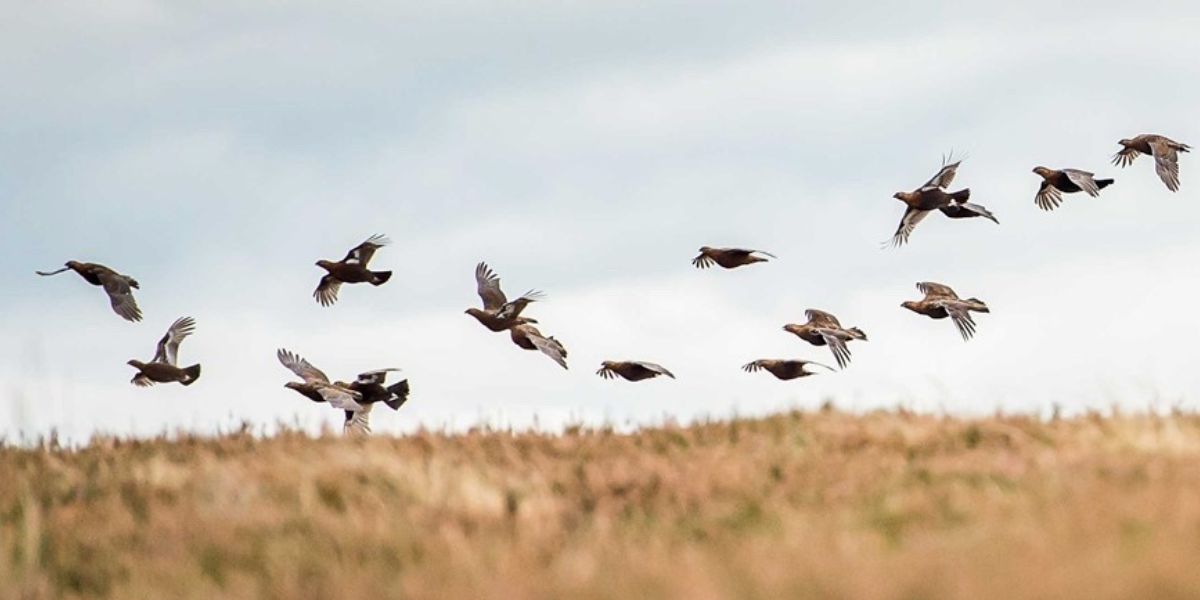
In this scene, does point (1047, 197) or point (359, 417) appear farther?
point (1047, 197)

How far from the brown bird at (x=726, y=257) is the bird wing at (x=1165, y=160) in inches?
241

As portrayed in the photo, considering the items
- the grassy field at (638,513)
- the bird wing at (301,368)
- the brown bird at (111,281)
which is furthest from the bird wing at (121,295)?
→ the grassy field at (638,513)

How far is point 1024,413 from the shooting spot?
16297 millimetres

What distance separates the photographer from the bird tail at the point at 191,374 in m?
22.2

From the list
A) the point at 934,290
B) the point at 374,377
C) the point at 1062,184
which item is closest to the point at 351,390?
the point at 374,377

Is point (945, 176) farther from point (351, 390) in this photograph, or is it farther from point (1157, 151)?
point (351, 390)

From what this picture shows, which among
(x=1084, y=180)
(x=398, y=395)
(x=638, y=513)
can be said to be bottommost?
(x=638, y=513)

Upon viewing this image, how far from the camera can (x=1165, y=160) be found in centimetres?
2434

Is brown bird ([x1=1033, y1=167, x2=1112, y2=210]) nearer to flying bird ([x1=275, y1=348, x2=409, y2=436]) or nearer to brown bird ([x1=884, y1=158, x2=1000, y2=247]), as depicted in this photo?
brown bird ([x1=884, y1=158, x2=1000, y2=247])

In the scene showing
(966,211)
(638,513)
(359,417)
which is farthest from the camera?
(966,211)

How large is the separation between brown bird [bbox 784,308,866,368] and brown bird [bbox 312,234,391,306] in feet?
19.6

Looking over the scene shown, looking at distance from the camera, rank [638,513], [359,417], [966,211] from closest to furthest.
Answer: [638,513] < [359,417] < [966,211]

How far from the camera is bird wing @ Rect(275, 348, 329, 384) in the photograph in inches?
797

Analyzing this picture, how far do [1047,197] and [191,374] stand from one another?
13.2 m
